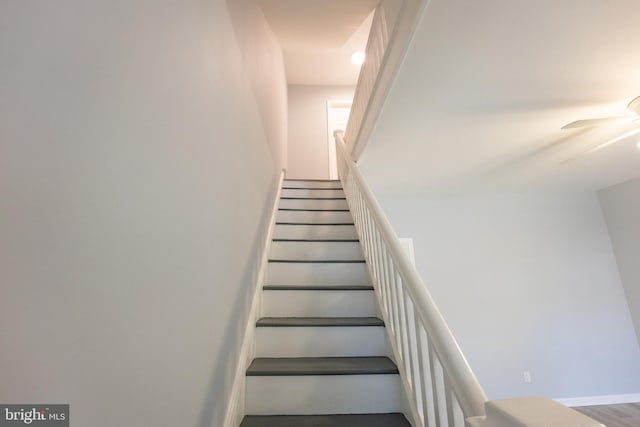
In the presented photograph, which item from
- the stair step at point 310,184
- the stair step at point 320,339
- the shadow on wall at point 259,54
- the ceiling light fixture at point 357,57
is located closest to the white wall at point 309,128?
the ceiling light fixture at point 357,57

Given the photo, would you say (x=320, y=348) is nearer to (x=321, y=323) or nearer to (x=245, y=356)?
(x=321, y=323)

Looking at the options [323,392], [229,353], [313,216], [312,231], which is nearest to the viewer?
[229,353]

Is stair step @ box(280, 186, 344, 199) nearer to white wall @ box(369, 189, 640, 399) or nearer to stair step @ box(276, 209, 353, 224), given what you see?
stair step @ box(276, 209, 353, 224)

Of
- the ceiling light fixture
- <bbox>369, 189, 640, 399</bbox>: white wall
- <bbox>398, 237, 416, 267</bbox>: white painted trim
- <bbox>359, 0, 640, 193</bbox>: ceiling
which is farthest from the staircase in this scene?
the ceiling light fixture

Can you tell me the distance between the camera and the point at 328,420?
142cm

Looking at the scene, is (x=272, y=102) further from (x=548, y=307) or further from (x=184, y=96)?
(x=548, y=307)

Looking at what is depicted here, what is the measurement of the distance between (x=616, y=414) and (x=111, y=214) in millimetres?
5158

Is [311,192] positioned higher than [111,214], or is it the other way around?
[311,192]

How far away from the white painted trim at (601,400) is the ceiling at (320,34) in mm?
5010

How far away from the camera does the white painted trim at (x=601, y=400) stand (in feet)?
12.1

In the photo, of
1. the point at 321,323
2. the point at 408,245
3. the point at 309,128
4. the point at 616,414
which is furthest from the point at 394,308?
the point at 309,128

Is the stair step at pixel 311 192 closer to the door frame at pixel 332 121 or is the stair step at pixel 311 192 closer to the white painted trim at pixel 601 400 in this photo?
the door frame at pixel 332 121

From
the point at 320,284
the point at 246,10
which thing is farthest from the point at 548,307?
the point at 246,10

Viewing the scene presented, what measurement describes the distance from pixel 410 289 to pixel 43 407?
107cm
